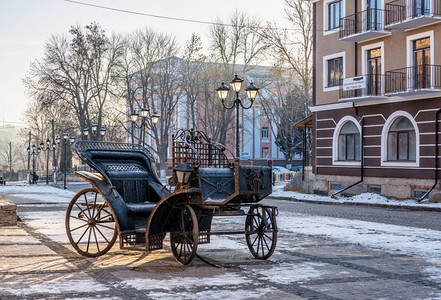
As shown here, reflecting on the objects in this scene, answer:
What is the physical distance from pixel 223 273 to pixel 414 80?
63.9 ft

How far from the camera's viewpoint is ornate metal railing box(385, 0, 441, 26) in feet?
81.7

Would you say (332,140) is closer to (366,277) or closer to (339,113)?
(339,113)

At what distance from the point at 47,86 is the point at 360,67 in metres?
28.1

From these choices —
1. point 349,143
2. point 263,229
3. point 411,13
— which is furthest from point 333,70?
point 263,229

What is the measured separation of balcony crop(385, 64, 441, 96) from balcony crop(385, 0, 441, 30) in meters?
1.73


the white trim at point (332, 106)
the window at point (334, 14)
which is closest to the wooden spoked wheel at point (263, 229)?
the white trim at point (332, 106)

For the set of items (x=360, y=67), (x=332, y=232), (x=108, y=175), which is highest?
(x=360, y=67)

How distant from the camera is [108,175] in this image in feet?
32.6

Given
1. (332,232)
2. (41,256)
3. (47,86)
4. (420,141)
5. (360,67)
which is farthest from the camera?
(47,86)

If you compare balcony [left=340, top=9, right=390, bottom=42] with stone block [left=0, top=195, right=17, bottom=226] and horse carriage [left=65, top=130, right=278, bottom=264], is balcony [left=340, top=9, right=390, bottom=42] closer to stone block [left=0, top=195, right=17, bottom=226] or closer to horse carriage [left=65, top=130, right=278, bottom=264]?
stone block [left=0, top=195, right=17, bottom=226]

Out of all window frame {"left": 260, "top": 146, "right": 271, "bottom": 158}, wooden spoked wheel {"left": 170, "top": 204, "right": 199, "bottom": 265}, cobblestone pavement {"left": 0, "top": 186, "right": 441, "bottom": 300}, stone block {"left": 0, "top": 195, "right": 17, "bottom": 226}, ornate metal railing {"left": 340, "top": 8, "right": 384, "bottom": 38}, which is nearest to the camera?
cobblestone pavement {"left": 0, "top": 186, "right": 441, "bottom": 300}

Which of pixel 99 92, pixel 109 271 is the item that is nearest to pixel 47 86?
pixel 99 92

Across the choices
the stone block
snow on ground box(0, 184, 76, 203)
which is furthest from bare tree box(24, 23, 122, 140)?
the stone block

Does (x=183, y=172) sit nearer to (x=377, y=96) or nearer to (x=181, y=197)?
(x=181, y=197)
